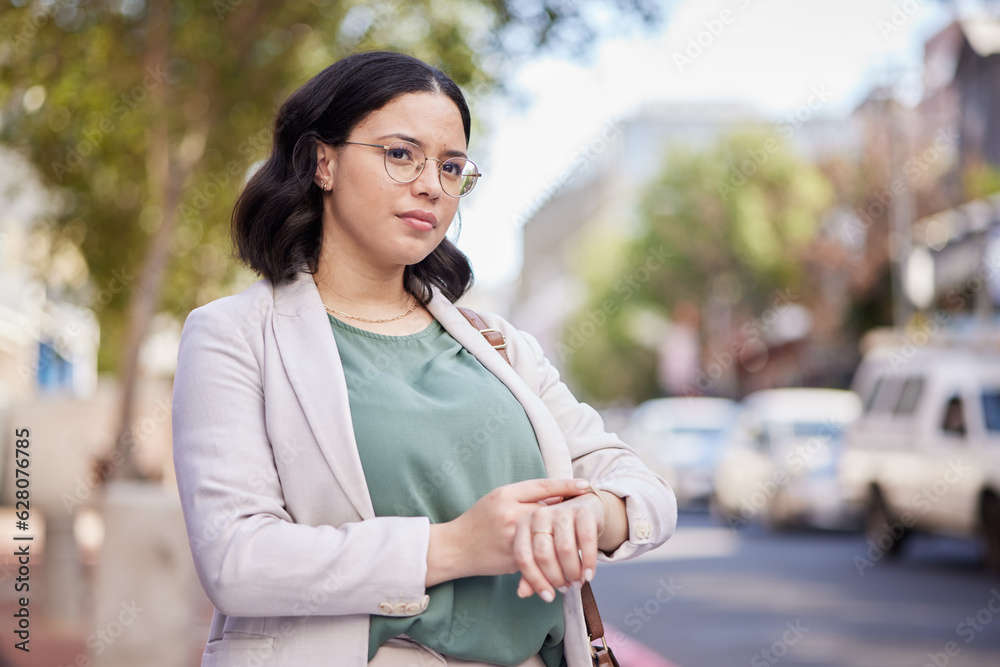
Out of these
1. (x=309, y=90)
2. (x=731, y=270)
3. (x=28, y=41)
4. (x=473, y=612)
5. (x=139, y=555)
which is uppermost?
(x=28, y=41)

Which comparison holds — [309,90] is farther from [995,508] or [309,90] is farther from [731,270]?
[731,270]

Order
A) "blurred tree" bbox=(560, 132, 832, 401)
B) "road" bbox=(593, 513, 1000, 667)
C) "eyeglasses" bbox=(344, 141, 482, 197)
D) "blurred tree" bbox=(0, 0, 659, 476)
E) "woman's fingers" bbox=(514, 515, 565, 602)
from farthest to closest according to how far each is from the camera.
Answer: "blurred tree" bbox=(560, 132, 832, 401) → "blurred tree" bbox=(0, 0, 659, 476) → "road" bbox=(593, 513, 1000, 667) → "eyeglasses" bbox=(344, 141, 482, 197) → "woman's fingers" bbox=(514, 515, 565, 602)

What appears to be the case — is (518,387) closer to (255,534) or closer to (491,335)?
(491,335)

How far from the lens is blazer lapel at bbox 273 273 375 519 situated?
198 centimetres

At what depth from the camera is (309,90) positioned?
2238 millimetres

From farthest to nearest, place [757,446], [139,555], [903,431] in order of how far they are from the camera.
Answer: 1. [757,446]
2. [903,431]
3. [139,555]

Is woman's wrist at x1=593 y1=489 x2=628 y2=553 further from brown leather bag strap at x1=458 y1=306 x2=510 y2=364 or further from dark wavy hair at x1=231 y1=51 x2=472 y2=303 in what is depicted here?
dark wavy hair at x1=231 y1=51 x2=472 y2=303

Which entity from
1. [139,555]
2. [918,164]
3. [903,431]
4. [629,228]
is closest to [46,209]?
[139,555]

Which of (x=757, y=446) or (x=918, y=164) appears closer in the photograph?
(x=757, y=446)

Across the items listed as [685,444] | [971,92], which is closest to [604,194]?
[971,92]

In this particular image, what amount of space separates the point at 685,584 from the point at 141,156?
23.0ft

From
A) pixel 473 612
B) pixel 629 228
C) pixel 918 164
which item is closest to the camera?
pixel 473 612

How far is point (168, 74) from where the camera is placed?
1048cm

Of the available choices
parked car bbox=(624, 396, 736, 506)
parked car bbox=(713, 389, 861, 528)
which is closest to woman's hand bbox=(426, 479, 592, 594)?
parked car bbox=(713, 389, 861, 528)
